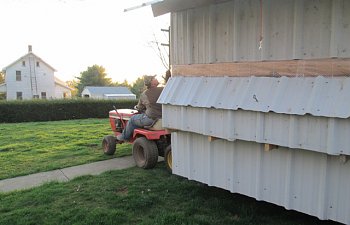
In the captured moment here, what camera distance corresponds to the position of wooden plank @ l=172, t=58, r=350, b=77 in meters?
2.69

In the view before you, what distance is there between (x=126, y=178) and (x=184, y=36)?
2.82 meters

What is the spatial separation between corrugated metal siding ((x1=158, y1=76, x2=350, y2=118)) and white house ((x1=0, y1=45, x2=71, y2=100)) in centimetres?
4208

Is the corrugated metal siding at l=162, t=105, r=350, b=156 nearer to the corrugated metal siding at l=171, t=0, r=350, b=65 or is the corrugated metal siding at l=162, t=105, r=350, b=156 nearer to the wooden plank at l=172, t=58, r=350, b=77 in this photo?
the wooden plank at l=172, t=58, r=350, b=77

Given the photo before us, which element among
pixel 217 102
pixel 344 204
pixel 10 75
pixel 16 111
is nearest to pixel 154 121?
pixel 217 102

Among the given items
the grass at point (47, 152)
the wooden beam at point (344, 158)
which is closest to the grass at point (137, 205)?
the wooden beam at point (344, 158)

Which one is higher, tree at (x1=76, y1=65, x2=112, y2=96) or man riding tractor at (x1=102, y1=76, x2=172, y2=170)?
tree at (x1=76, y1=65, x2=112, y2=96)

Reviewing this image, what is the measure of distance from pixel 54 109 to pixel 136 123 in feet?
52.0

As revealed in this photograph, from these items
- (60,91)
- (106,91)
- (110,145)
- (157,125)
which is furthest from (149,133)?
(106,91)

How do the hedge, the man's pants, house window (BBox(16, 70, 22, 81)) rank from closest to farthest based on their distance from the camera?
1. the man's pants
2. the hedge
3. house window (BBox(16, 70, 22, 81))

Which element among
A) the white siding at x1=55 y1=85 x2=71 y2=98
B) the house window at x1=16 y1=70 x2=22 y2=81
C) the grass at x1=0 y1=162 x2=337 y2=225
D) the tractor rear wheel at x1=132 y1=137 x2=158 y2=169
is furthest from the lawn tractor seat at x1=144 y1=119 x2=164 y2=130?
the white siding at x1=55 y1=85 x2=71 y2=98

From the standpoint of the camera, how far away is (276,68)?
3064 mm

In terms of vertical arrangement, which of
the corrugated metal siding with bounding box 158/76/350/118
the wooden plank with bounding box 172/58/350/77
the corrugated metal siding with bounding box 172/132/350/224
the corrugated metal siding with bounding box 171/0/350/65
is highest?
the corrugated metal siding with bounding box 171/0/350/65

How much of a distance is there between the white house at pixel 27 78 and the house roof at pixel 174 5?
41646mm

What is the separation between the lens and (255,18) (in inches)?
126
